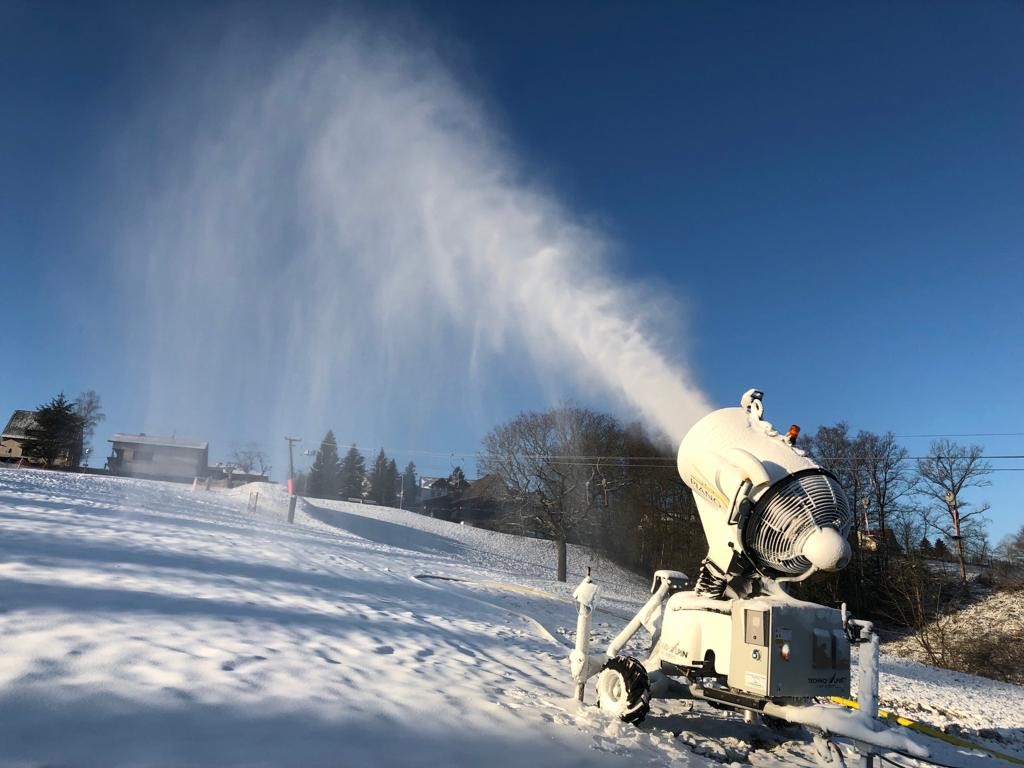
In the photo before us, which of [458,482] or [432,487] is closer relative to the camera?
[458,482]

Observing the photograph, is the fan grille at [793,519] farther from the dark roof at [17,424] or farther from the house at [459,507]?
the dark roof at [17,424]

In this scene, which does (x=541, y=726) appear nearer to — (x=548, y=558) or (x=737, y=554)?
(x=737, y=554)

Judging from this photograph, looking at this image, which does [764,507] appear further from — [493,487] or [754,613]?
[493,487]

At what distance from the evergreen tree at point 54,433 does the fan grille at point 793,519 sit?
68.7m

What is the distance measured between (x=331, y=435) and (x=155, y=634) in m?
94.2

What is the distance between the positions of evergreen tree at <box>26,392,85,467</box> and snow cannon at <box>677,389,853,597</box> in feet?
223

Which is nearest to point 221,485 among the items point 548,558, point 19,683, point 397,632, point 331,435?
point 548,558

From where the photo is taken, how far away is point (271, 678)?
530cm

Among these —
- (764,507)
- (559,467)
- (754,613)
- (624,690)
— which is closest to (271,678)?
(624,690)

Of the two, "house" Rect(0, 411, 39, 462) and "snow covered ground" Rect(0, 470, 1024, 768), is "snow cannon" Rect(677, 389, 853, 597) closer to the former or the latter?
"snow covered ground" Rect(0, 470, 1024, 768)

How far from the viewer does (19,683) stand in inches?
160

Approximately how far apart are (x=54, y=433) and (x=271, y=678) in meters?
68.4

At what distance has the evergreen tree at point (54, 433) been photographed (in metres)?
58.3

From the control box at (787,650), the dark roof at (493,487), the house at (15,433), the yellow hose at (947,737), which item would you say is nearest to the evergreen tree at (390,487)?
the house at (15,433)
